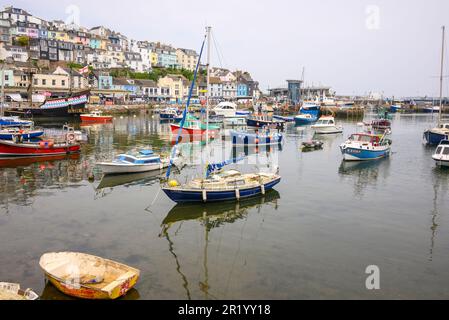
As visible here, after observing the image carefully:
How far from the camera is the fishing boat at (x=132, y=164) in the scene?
32938 millimetres

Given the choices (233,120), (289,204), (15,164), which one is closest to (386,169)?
(289,204)

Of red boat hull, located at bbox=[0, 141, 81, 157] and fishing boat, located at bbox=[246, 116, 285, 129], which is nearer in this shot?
red boat hull, located at bbox=[0, 141, 81, 157]

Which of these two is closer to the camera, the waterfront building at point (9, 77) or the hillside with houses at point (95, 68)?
the waterfront building at point (9, 77)

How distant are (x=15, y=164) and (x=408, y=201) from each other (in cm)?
3625

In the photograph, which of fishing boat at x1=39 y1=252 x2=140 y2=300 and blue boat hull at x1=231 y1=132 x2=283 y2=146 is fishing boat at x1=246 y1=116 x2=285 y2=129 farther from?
fishing boat at x1=39 y1=252 x2=140 y2=300

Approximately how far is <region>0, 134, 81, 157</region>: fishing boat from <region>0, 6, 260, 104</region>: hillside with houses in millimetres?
60307

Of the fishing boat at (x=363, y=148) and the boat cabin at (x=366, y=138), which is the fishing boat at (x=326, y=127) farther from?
the fishing boat at (x=363, y=148)

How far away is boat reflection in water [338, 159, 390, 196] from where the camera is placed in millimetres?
32406

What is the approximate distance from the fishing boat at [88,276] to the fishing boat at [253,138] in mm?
40558

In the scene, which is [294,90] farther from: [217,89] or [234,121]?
[234,121]

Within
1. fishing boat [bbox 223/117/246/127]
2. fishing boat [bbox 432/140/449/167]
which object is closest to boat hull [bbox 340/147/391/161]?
fishing boat [bbox 432/140/449/167]

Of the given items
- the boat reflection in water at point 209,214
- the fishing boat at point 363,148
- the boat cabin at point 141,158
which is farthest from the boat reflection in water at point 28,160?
the fishing boat at point 363,148

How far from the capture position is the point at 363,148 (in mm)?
41906

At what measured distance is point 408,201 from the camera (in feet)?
89.6
